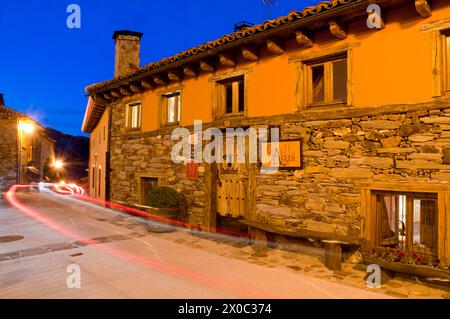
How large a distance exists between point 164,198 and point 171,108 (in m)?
3.10

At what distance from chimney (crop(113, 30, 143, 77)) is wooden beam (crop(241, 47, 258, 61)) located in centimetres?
753

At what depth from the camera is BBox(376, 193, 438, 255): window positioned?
5.65m

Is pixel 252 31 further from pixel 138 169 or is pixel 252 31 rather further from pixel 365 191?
pixel 138 169

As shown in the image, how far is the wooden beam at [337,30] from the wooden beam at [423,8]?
4.28ft

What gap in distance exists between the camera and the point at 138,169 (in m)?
11.5

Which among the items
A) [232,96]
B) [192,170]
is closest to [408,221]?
[232,96]

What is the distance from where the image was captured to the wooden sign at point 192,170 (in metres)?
9.38

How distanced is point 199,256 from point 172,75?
18.1ft

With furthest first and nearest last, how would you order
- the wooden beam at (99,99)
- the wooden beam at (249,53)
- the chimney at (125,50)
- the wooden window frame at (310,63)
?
1. the chimney at (125,50)
2. the wooden beam at (99,99)
3. the wooden beam at (249,53)
4. the wooden window frame at (310,63)

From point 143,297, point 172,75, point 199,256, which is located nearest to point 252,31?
point 172,75

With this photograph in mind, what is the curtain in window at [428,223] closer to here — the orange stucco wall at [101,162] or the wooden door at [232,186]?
the wooden door at [232,186]

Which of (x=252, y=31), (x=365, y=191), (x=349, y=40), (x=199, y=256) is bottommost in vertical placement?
(x=199, y=256)

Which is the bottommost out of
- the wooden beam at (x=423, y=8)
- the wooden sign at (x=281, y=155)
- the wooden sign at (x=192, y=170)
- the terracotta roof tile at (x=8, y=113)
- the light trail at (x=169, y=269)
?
the light trail at (x=169, y=269)

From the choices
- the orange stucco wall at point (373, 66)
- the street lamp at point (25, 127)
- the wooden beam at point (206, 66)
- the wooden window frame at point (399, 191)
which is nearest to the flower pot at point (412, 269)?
the wooden window frame at point (399, 191)
